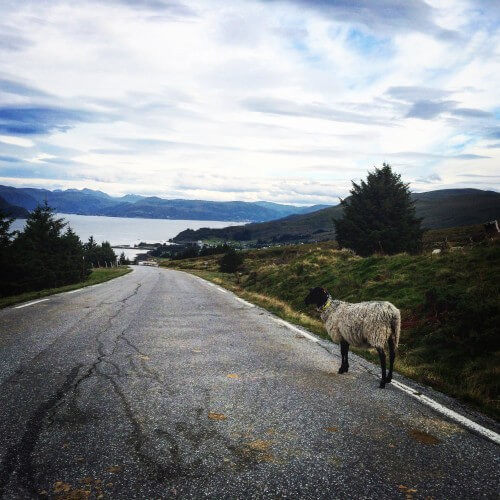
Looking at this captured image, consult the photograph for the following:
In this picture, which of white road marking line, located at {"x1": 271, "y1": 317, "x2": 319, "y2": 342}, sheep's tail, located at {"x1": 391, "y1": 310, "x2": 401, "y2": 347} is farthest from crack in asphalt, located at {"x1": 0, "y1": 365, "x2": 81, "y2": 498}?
white road marking line, located at {"x1": 271, "y1": 317, "x2": 319, "y2": 342}

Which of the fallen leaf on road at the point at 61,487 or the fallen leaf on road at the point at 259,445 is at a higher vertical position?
the fallen leaf on road at the point at 61,487

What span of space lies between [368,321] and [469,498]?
311 centimetres

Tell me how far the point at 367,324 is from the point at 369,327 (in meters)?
0.06

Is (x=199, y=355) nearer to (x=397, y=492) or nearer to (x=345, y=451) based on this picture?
(x=345, y=451)

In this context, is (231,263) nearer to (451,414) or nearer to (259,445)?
(451,414)

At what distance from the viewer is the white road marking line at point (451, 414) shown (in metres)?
4.14

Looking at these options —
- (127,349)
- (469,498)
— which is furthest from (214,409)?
(127,349)

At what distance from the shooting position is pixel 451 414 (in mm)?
4672

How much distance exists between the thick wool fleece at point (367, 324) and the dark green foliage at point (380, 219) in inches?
1086

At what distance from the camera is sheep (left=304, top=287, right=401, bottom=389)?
5770mm

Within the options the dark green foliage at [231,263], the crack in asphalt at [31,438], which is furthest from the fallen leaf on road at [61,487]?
the dark green foliage at [231,263]

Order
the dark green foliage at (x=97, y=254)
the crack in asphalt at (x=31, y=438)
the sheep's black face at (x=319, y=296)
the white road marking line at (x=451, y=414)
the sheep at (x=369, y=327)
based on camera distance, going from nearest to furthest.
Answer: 1. the crack in asphalt at (x=31, y=438)
2. the white road marking line at (x=451, y=414)
3. the sheep at (x=369, y=327)
4. the sheep's black face at (x=319, y=296)
5. the dark green foliage at (x=97, y=254)

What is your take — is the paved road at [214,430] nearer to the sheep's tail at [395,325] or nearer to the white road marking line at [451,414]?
the white road marking line at [451,414]

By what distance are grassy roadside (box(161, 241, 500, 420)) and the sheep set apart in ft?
3.43
